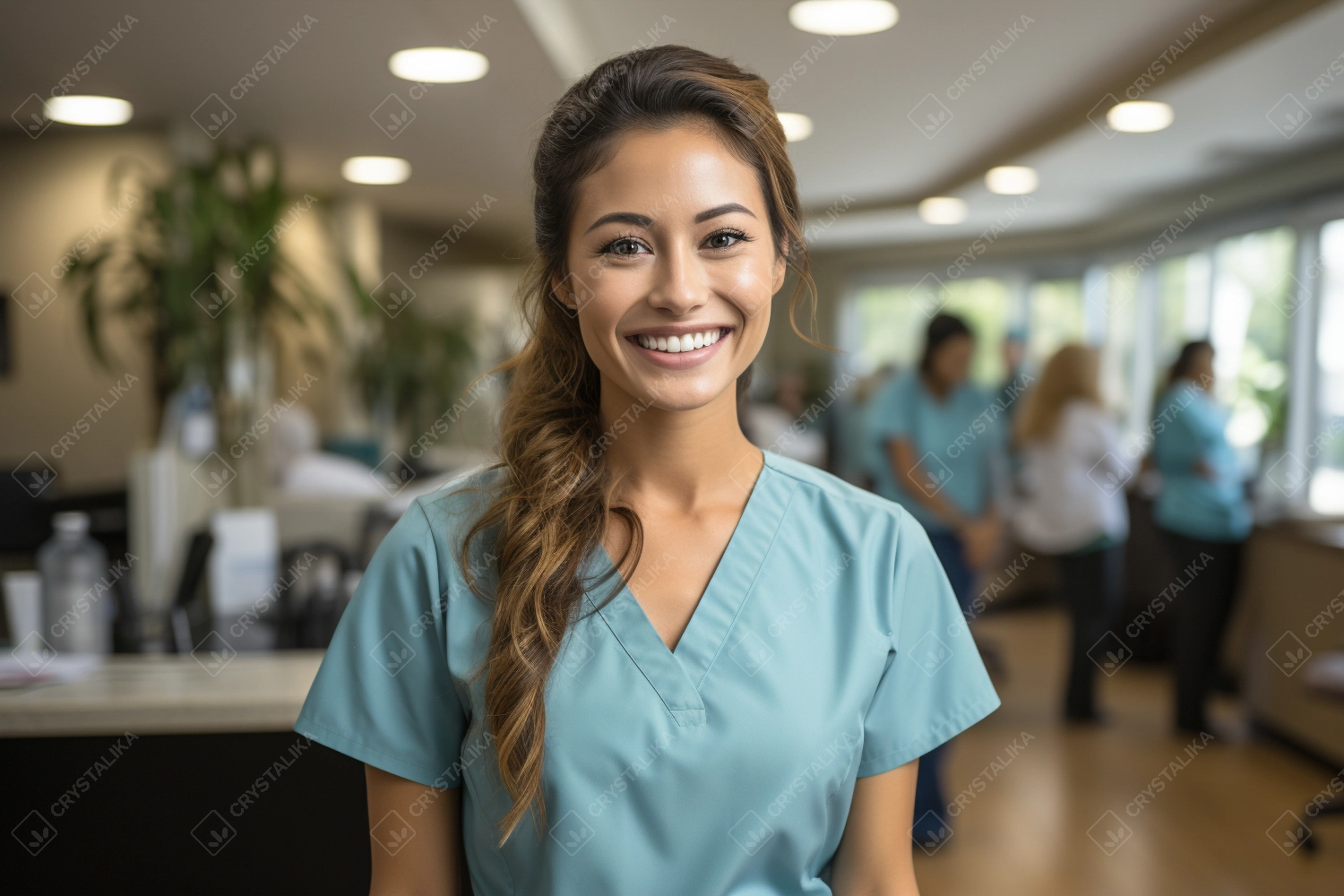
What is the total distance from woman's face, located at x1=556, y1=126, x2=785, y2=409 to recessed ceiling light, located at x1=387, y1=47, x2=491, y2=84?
2.22 meters

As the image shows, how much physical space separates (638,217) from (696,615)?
1.30ft

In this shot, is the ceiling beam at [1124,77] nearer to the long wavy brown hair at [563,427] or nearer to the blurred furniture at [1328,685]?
the blurred furniture at [1328,685]

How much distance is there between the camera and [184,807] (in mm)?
1588

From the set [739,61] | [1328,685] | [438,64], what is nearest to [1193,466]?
[1328,685]

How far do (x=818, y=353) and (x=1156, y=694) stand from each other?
6.17 meters

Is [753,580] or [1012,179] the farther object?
[1012,179]

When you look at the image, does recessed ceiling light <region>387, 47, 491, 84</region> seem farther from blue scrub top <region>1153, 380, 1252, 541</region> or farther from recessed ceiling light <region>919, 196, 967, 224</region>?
recessed ceiling light <region>919, 196, 967, 224</region>

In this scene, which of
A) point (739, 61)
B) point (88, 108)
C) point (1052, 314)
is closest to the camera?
point (88, 108)

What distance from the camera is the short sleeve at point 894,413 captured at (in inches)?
141

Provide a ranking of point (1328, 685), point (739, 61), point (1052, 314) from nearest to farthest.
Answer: point (1328, 685) < point (739, 61) < point (1052, 314)

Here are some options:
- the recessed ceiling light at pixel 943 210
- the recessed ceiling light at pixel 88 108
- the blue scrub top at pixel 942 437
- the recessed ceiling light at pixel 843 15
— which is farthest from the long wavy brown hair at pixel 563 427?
the recessed ceiling light at pixel 943 210

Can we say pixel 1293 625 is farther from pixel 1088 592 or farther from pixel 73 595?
pixel 73 595

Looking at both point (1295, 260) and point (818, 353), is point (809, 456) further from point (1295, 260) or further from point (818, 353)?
point (818, 353)

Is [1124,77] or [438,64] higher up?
[1124,77]
